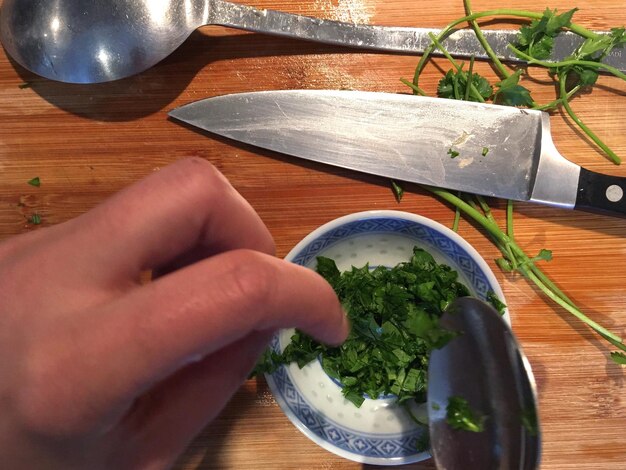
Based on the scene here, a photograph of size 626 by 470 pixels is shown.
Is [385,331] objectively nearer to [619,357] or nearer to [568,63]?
[619,357]

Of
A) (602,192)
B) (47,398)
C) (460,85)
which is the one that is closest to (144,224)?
(47,398)

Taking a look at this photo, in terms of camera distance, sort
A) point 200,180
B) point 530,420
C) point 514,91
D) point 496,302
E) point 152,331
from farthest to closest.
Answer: point 514,91
point 496,302
point 530,420
point 200,180
point 152,331

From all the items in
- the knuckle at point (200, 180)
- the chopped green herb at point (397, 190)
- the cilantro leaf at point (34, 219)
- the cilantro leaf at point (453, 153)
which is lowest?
the cilantro leaf at point (34, 219)

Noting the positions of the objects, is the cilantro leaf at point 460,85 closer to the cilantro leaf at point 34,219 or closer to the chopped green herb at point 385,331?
the chopped green herb at point 385,331

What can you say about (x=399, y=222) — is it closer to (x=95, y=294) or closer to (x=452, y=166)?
(x=452, y=166)

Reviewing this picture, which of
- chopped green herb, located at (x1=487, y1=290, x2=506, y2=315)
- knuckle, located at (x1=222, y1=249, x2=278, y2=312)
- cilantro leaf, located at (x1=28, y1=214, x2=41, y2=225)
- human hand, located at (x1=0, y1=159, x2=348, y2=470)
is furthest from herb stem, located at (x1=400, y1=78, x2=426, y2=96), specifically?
cilantro leaf, located at (x1=28, y1=214, x2=41, y2=225)

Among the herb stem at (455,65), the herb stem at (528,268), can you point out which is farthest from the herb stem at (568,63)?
the herb stem at (528,268)

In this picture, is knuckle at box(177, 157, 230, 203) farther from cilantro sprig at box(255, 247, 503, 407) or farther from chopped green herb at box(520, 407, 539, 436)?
chopped green herb at box(520, 407, 539, 436)

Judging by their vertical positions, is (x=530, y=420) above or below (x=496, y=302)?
below
